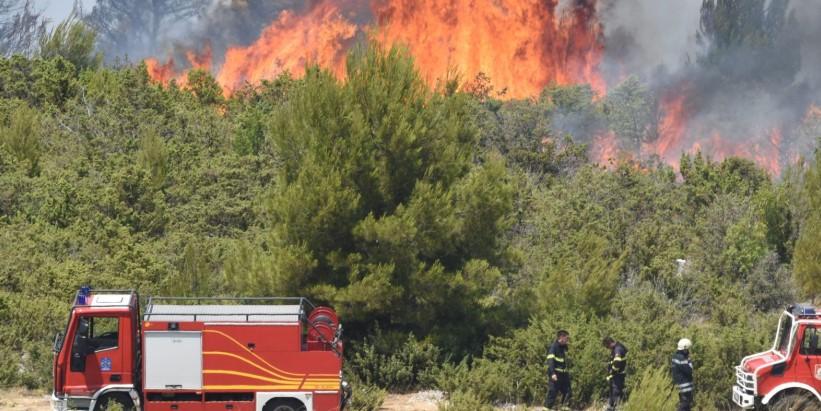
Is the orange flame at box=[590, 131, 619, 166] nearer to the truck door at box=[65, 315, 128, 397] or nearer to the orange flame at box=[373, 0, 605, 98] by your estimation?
the orange flame at box=[373, 0, 605, 98]

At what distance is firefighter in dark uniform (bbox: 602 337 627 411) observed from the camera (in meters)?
15.9

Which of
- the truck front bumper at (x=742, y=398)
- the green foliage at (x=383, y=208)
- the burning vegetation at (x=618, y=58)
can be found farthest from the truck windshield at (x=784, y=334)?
the burning vegetation at (x=618, y=58)

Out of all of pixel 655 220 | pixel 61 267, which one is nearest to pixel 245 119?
pixel 655 220

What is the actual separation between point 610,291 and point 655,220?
14974 millimetres

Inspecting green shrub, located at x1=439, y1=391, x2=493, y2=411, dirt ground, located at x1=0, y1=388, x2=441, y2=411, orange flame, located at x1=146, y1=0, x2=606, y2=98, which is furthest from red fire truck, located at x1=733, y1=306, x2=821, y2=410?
orange flame, located at x1=146, y1=0, x2=606, y2=98

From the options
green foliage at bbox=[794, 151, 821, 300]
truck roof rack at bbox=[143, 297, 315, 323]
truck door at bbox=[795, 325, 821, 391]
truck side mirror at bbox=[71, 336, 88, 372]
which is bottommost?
truck door at bbox=[795, 325, 821, 391]

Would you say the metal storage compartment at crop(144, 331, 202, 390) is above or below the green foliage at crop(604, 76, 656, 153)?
below

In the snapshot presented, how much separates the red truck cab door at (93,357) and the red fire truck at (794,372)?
9612 millimetres

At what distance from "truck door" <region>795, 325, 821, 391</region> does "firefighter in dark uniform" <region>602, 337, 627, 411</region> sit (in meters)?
2.73

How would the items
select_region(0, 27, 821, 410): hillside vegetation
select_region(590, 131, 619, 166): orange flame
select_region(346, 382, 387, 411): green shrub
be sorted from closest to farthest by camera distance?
select_region(346, 382, 387, 411): green shrub
select_region(0, 27, 821, 410): hillside vegetation
select_region(590, 131, 619, 166): orange flame

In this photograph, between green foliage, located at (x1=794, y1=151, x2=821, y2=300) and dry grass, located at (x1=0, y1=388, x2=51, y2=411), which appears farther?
green foliage, located at (x1=794, y1=151, x2=821, y2=300)

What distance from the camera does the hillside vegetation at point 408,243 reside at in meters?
18.6

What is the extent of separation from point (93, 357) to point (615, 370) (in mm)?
7884

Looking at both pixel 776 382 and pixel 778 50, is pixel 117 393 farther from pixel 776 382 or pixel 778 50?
pixel 778 50
